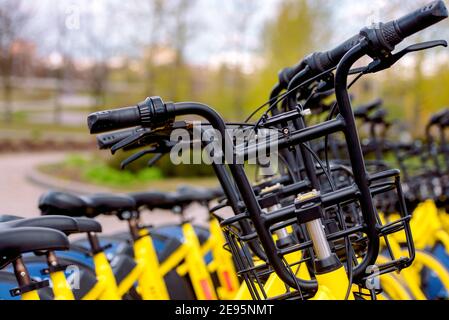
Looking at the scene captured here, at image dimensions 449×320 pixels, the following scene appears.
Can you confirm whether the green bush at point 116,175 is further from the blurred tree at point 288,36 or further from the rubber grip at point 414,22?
the rubber grip at point 414,22

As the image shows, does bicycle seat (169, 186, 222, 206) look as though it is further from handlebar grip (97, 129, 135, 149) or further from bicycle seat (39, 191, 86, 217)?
handlebar grip (97, 129, 135, 149)

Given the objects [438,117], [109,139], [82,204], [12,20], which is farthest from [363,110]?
[12,20]

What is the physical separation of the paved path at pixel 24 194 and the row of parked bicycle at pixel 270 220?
963mm

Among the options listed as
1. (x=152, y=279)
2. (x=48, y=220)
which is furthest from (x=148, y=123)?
(x=152, y=279)

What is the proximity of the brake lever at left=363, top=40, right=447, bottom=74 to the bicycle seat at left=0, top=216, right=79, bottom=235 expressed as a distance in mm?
1077

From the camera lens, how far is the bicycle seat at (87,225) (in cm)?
208

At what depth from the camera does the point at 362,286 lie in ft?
5.31

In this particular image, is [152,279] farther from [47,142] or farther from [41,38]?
[47,142]

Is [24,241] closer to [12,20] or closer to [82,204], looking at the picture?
[82,204]

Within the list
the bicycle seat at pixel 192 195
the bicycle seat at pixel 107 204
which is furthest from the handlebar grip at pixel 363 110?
the bicycle seat at pixel 107 204

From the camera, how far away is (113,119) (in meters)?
1.26

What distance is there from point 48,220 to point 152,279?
1.18m

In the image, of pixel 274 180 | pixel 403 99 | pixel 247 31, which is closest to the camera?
pixel 274 180

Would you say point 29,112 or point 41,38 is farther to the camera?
point 29,112
